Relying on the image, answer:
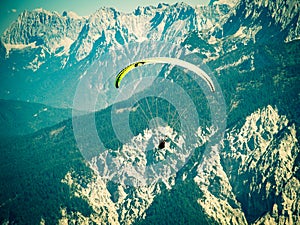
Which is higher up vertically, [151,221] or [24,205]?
[24,205]

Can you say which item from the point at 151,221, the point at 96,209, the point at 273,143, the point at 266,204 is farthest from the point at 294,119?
the point at 96,209

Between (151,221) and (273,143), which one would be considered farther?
(273,143)

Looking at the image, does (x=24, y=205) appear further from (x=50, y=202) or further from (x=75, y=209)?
(x=75, y=209)

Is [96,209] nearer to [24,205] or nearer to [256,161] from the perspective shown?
[24,205]

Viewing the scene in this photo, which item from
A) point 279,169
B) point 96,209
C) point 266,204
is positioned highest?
point 96,209

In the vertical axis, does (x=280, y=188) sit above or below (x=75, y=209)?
below

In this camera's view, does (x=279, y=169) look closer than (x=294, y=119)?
Yes

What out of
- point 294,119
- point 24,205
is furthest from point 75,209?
point 294,119

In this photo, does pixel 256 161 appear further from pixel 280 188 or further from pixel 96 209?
pixel 96 209

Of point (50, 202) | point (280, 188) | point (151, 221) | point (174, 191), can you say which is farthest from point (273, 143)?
point (50, 202)
